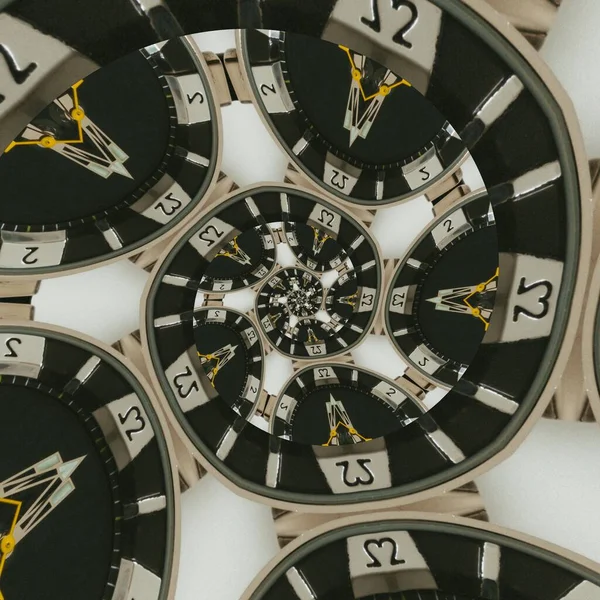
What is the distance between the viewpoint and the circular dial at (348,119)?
2217 mm

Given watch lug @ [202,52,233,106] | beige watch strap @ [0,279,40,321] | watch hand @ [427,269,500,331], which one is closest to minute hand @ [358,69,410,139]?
watch lug @ [202,52,233,106]

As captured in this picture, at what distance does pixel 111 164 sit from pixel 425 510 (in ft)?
7.46

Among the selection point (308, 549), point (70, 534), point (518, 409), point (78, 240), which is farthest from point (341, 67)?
point (70, 534)

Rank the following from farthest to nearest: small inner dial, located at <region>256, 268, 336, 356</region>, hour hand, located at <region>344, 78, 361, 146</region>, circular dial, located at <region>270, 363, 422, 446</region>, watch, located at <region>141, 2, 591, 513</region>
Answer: small inner dial, located at <region>256, 268, 336, 356</region>
circular dial, located at <region>270, 363, 422, 446</region>
hour hand, located at <region>344, 78, 361, 146</region>
watch, located at <region>141, 2, 591, 513</region>

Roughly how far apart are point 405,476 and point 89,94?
2.34 metres

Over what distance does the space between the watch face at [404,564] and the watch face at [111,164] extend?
5.69 feet

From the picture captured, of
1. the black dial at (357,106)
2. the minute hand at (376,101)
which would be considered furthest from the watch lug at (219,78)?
the minute hand at (376,101)

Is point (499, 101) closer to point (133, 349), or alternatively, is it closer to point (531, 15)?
point (531, 15)

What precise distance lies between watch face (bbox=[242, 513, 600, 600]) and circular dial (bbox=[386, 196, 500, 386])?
991 mm

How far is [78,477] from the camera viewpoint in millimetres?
2080

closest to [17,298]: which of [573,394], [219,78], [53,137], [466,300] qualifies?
[53,137]

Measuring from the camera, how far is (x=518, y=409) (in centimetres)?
178

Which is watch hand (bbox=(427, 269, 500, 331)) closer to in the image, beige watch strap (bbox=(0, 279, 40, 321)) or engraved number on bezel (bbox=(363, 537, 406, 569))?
engraved number on bezel (bbox=(363, 537, 406, 569))

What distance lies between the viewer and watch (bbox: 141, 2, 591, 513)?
4.75 feet
